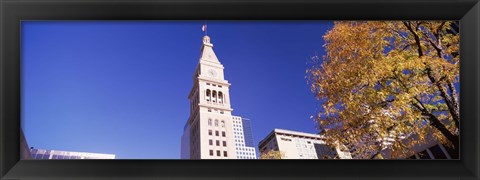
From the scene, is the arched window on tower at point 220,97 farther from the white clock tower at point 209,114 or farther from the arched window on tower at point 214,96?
the arched window on tower at point 214,96

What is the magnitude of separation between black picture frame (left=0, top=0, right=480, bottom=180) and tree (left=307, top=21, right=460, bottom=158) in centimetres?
198

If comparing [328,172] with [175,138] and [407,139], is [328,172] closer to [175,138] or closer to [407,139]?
[407,139]

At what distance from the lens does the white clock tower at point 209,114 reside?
677 inches

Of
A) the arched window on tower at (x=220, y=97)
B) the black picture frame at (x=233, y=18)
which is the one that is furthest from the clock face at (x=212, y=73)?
the black picture frame at (x=233, y=18)

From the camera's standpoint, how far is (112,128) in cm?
1536

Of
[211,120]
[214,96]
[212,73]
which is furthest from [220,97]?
[212,73]

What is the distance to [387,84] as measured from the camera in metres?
3.62

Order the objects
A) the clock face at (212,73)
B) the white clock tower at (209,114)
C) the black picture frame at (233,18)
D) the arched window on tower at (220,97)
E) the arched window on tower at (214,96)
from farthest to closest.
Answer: the arched window on tower at (220,97)
the arched window on tower at (214,96)
the clock face at (212,73)
the white clock tower at (209,114)
the black picture frame at (233,18)

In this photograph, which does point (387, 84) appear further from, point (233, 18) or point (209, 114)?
point (209, 114)

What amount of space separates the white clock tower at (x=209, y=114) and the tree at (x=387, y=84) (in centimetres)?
1253

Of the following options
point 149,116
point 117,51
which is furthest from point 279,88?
point 117,51

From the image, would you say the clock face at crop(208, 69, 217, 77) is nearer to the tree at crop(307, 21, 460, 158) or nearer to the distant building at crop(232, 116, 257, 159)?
the distant building at crop(232, 116, 257, 159)

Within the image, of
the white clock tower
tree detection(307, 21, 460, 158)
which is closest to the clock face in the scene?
the white clock tower

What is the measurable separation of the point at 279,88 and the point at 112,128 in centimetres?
808
